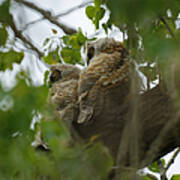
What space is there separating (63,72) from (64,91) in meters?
0.45

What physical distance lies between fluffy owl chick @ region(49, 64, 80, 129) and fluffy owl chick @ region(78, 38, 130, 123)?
0.26 ft

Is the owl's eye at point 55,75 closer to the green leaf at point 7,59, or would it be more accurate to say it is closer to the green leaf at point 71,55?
the green leaf at point 71,55

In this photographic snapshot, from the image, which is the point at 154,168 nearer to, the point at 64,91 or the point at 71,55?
the point at 64,91

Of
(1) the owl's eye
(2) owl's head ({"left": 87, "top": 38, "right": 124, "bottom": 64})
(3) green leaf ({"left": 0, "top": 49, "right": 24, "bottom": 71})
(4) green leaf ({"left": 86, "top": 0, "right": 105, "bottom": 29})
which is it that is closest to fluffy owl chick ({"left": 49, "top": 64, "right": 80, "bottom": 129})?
(1) the owl's eye

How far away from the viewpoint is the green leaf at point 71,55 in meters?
3.39

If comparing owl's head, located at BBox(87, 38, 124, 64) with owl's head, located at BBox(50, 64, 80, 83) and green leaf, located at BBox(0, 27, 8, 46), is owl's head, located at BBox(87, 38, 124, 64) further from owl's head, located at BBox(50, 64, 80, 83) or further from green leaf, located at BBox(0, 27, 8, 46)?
green leaf, located at BBox(0, 27, 8, 46)

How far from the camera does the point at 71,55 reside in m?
3.46

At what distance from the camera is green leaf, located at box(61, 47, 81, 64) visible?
339 cm

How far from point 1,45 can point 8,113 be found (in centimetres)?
44

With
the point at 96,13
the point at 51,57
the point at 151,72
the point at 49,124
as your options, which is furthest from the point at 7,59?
the point at 51,57

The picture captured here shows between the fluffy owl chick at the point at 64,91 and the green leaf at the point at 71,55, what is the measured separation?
0.19ft

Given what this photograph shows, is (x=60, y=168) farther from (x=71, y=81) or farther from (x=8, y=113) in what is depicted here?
(x=71, y=81)

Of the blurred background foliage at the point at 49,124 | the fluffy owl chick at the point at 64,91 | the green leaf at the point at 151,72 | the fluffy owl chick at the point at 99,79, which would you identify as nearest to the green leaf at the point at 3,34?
the blurred background foliage at the point at 49,124

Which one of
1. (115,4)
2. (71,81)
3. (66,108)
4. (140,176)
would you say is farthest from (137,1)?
(71,81)
